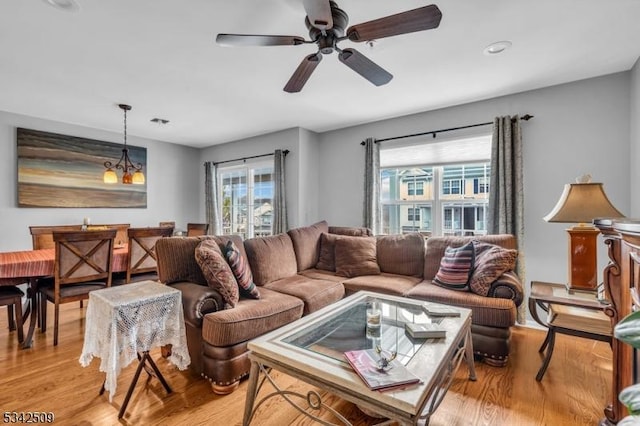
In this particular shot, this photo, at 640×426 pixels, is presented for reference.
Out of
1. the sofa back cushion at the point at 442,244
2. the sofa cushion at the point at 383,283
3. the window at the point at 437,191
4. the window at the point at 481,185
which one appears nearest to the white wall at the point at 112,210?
the window at the point at 437,191

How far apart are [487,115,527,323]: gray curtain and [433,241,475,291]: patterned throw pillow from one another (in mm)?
698

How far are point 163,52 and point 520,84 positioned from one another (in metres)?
3.35

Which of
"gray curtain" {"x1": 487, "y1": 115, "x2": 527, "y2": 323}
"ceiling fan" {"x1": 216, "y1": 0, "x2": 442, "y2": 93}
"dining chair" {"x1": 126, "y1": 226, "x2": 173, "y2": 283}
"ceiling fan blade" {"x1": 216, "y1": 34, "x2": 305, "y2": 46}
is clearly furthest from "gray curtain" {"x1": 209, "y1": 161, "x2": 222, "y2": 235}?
"gray curtain" {"x1": 487, "y1": 115, "x2": 527, "y2": 323}

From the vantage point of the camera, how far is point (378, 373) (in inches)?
48.5

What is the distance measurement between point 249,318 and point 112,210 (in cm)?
399

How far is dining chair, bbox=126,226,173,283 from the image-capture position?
3.14 m

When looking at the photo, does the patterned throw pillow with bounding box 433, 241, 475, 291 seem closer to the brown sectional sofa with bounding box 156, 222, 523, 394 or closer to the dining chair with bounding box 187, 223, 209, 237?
the brown sectional sofa with bounding box 156, 222, 523, 394

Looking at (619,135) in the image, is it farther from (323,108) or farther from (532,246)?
(323,108)

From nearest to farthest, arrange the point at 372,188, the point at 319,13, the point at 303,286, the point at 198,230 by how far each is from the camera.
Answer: the point at 319,13 → the point at 303,286 → the point at 372,188 → the point at 198,230

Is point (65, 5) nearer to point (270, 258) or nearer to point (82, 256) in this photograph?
point (82, 256)

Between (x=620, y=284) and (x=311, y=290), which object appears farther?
(x=311, y=290)

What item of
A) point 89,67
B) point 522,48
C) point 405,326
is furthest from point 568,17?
point 89,67

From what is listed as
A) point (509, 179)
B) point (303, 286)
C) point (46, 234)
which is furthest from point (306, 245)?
point (46, 234)

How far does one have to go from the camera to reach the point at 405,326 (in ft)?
5.89
